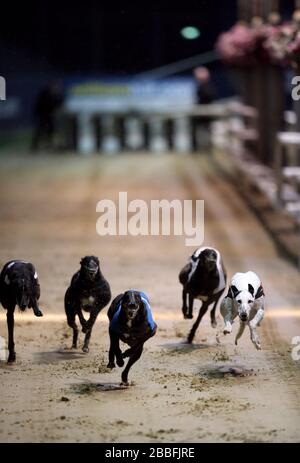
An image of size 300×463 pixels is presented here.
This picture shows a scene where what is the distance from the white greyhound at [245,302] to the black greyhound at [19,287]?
126cm

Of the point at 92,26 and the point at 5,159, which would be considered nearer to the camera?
the point at 5,159

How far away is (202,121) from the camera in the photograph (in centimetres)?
2667

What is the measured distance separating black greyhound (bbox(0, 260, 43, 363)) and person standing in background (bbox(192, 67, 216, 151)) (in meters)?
17.7

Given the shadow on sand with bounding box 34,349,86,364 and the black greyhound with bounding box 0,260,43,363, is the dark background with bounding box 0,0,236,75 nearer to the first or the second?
the shadow on sand with bounding box 34,349,86,364

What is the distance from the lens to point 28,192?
19062 millimetres

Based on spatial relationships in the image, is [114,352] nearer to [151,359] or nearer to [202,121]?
[151,359]

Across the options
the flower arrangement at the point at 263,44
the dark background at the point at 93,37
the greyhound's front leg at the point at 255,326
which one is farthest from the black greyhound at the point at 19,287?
the dark background at the point at 93,37

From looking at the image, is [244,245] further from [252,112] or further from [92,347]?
[252,112]

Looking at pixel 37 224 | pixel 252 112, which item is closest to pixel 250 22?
pixel 252 112

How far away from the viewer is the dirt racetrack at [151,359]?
7461 millimetres

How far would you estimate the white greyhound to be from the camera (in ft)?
28.1

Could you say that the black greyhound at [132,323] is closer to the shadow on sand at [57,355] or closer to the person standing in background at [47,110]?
the shadow on sand at [57,355]

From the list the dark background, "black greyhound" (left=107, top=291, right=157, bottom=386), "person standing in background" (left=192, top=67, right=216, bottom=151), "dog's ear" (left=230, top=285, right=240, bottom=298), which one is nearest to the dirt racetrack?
"black greyhound" (left=107, top=291, right=157, bottom=386)
